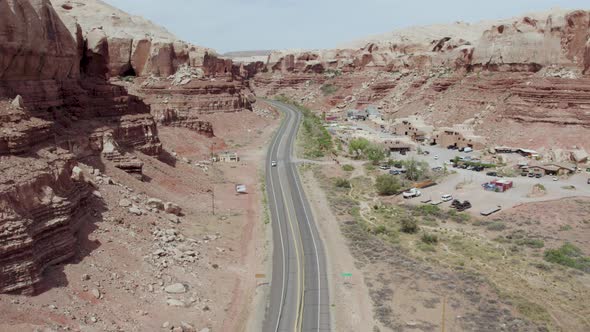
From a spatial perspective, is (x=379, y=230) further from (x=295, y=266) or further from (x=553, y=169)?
(x=553, y=169)

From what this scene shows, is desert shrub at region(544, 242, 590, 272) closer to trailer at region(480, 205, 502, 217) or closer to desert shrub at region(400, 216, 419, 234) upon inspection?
trailer at region(480, 205, 502, 217)

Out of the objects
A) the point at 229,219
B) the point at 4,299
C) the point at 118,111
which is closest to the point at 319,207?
the point at 229,219

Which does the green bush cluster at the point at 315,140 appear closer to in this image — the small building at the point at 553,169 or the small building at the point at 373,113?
the small building at the point at 373,113

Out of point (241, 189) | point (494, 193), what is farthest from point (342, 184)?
point (494, 193)

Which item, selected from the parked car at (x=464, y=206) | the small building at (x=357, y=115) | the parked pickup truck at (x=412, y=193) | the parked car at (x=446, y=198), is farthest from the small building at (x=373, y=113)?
the parked car at (x=464, y=206)

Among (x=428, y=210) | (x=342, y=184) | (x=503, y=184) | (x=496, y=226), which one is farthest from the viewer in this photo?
(x=342, y=184)
